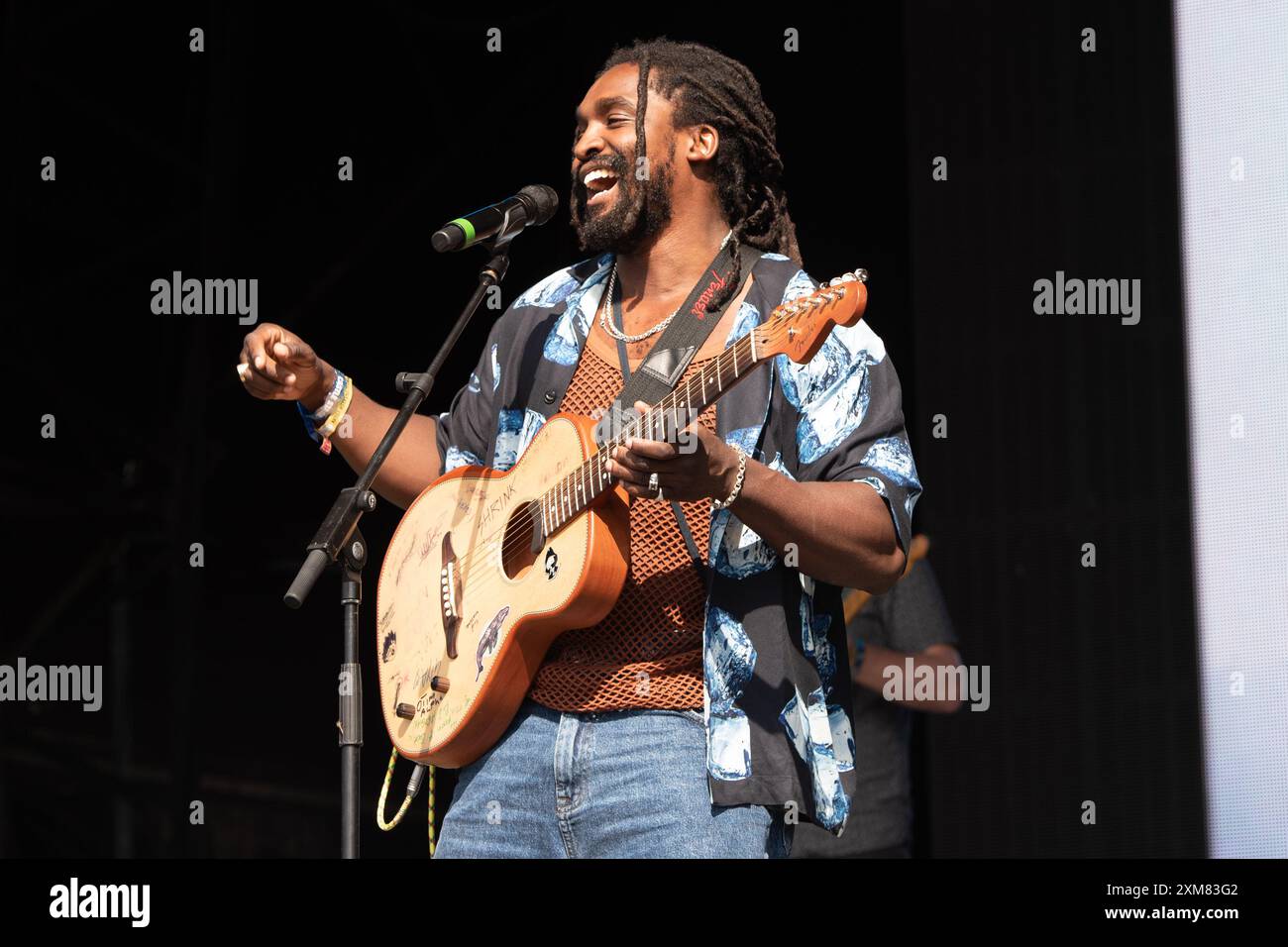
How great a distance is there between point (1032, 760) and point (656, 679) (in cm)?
268

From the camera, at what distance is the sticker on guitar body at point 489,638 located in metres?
2.87

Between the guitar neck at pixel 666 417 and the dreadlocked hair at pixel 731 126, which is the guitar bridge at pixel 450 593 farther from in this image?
the dreadlocked hair at pixel 731 126

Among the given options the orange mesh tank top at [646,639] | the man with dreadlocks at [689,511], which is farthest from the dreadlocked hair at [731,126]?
the orange mesh tank top at [646,639]

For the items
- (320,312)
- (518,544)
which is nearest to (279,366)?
(518,544)

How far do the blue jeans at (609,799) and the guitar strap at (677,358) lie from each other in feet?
0.97

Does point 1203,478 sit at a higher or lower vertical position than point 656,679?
higher

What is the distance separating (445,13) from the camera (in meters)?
5.98

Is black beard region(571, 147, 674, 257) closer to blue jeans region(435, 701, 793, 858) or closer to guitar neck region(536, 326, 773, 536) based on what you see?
guitar neck region(536, 326, 773, 536)

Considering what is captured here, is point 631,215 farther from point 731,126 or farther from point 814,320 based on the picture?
point 814,320

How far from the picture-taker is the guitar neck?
2719mm

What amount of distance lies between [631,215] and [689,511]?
630mm
